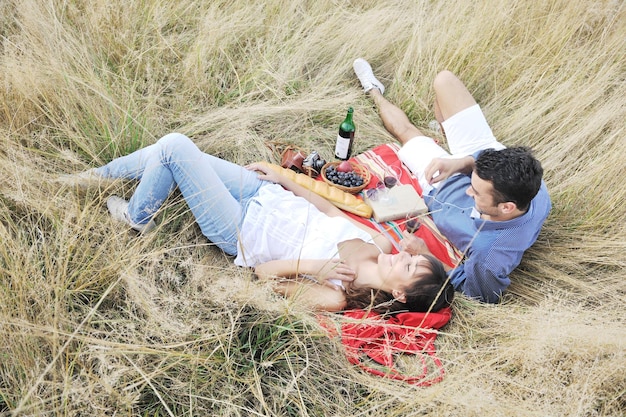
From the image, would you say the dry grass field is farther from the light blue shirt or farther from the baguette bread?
the baguette bread

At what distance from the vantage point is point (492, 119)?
13.3ft

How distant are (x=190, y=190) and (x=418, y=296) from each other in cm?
144

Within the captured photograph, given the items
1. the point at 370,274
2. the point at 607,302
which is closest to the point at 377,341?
the point at 370,274

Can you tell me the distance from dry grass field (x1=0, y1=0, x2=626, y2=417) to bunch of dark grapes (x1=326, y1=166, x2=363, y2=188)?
0.42 meters

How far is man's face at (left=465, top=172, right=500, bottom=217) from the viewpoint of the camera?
2787 mm

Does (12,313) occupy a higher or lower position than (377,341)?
higher

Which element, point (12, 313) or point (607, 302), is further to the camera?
point (607, 302)

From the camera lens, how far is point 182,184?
276 centimetres

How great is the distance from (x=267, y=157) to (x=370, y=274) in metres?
1.35

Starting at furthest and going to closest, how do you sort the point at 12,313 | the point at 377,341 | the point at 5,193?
the point at 377,341, the point at 5,193, the point at 12,313

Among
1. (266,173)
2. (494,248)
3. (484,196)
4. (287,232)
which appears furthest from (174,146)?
(494,248)

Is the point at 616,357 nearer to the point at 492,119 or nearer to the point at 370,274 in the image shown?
the point at 370,274

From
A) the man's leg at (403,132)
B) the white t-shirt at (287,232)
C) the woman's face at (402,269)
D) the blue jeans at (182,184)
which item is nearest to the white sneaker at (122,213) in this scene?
the blue jeans at (182,184)

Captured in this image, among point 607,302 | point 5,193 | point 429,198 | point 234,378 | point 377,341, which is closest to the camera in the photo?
point 234,378
